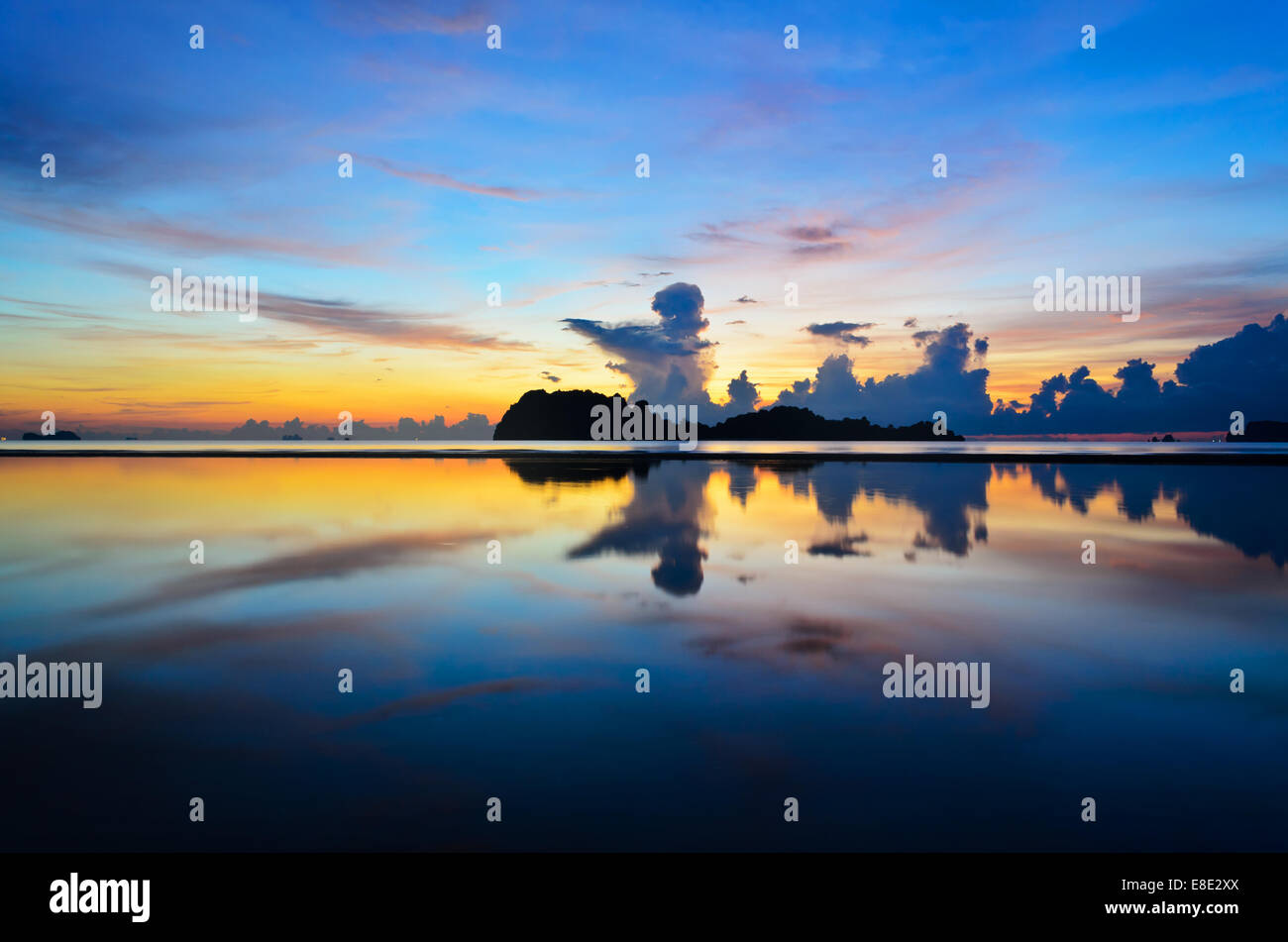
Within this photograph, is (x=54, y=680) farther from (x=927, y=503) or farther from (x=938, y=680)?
(x=927, y=503)

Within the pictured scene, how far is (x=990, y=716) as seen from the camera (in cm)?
809

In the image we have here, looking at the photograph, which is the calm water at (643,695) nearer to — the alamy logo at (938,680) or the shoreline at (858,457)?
the alamy logo at (938,680)

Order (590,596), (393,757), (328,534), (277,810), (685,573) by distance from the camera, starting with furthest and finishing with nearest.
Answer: (328,534)
(685,573)
(590,596)
(393,757)
(277,810)

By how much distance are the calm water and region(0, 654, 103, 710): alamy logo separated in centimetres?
23

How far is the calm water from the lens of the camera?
234 inches

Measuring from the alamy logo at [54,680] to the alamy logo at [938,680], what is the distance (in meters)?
11.1

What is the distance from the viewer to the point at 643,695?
870 centimetres

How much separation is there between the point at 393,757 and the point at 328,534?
17.1m

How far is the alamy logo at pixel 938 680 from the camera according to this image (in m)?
8.79
